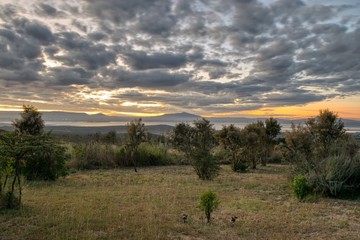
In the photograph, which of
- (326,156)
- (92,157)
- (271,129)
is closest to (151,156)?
(92,157)

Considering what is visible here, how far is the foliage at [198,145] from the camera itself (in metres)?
16.0

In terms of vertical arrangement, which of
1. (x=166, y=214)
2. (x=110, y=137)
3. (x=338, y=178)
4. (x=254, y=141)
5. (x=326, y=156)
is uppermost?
(x=254, y=141)

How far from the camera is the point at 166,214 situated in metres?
8.78

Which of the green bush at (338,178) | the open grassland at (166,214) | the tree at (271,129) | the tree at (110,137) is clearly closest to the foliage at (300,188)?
the open grassland at (166,214)

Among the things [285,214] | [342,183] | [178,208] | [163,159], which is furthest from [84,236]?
[163,159]

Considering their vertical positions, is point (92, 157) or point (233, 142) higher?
point (233, 142)

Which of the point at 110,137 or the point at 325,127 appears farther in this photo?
the point at 110,137

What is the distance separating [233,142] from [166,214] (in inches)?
479

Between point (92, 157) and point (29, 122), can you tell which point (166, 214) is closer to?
point (29, 122)

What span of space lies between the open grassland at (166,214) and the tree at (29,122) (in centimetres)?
436

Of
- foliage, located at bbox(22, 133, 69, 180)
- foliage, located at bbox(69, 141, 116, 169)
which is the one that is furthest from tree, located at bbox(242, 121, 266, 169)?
foliage, located at bbox(22, 133, 69, 180)

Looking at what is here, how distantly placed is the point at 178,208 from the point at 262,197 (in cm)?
327

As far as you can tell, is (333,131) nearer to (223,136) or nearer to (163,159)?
(223,136)

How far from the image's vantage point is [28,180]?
14.7 metres
